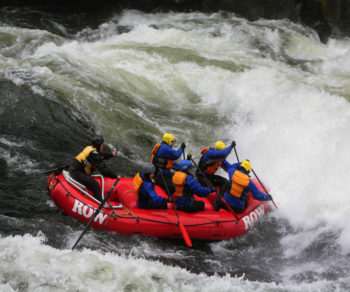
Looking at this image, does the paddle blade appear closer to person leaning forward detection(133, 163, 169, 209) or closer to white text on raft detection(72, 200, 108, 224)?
person leaning forward detection(133, 163, 169, 209)

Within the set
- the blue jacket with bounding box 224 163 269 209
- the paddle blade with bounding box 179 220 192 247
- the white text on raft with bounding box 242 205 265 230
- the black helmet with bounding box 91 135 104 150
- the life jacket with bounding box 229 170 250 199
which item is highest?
the black helmet with bounding box 91 135 104 150

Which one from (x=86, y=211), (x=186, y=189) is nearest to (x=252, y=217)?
(x=186, y=189)

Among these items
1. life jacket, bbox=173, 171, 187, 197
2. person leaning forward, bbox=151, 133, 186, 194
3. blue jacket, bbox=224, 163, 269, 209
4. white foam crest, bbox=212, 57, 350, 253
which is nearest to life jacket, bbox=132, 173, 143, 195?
life jacket, bbox=173, 171, 187, 197

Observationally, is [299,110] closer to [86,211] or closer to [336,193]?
[336,193]

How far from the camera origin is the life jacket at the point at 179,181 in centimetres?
693

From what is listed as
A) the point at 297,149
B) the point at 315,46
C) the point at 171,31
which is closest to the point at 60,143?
the point at 297,149

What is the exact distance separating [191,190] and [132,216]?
40.8 inches

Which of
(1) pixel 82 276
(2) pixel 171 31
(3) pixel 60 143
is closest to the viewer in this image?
(1) pixel 82 276

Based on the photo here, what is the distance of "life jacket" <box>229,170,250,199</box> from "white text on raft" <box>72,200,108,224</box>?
2089mm

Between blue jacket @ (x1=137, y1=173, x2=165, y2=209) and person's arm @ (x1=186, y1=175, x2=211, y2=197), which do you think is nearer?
blue jacket @ (x1=137, y1=173, x2=165, y2=209)

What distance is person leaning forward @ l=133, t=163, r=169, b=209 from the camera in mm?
6652

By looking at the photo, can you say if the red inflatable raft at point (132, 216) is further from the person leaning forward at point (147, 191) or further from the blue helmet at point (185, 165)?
the blue helmet at point (185, 165)

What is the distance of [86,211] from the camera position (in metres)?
6.68

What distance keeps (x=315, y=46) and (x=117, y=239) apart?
11561mm
